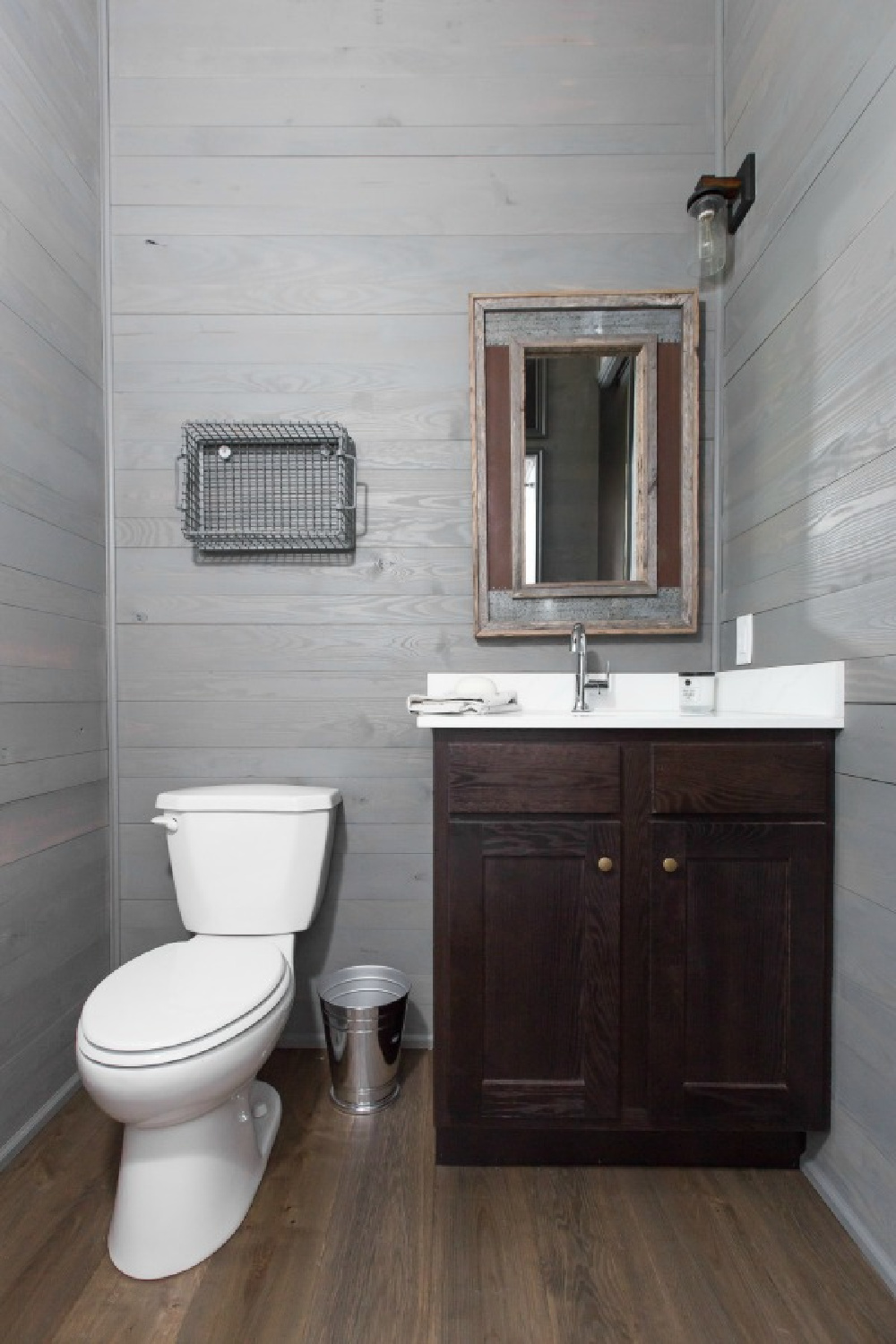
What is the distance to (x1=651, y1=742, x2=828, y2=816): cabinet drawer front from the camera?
50.9 inches

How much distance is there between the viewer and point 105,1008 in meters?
1.14

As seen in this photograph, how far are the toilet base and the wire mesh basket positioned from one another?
1215 millimetres

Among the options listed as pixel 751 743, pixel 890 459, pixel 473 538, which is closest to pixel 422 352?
pixel 473 538

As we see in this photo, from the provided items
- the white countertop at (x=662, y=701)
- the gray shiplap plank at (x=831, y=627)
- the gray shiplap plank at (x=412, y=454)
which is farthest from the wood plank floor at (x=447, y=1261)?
the gray shiplap plank at (x=412, y=454)

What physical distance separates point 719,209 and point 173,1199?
2267mm

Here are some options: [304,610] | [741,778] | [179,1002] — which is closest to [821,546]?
[741,778]

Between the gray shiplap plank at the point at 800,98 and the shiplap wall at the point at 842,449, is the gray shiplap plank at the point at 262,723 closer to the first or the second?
the shiplap wall at the point at 842,449

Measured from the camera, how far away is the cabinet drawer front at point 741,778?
1293 millimetres

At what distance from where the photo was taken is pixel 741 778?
4.27 ft

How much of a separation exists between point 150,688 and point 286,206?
126 cm

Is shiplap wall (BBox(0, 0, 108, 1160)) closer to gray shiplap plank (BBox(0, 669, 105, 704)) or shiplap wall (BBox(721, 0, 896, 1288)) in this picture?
gray shiplap plank (BBox(0, 669, 105, 704))

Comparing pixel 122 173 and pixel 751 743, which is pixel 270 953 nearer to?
pixel 751 743

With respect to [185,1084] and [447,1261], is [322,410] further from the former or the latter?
[447,1261]

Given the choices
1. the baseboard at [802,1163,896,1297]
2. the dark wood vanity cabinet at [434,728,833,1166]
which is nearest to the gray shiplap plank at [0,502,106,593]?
the dark wood vanity cabinet at [434,728,833,1166]
